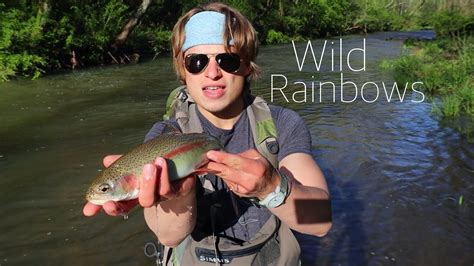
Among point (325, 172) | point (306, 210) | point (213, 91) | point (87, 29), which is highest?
point (213, 91)

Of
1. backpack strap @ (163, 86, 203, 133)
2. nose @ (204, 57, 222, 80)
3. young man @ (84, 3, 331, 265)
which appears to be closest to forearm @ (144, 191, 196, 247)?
young man @ (84, 3, 331, 265)

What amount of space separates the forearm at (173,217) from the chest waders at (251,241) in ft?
0.76

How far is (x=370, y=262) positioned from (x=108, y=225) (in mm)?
3133

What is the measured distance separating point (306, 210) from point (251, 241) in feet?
1.46

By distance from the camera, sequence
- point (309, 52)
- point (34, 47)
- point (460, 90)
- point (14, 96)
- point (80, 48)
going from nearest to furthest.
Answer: point (460, 90) → point (14, 96) → point (34, 47) → point (80, 48) → point (309, 52)

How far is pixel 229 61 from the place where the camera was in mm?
2594

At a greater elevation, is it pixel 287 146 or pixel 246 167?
pixel 246 167

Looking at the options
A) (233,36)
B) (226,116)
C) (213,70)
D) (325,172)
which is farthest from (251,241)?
(325,172)

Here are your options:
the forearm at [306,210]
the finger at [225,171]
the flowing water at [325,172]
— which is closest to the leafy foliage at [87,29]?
the flowing water at [325,172]

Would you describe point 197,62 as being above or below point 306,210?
above

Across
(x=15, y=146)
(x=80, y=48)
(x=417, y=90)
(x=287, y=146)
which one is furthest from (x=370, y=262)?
(x=80, y=48)

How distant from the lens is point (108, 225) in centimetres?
572

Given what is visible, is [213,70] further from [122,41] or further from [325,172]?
[122,41]

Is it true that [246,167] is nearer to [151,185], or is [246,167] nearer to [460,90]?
[151,185]
